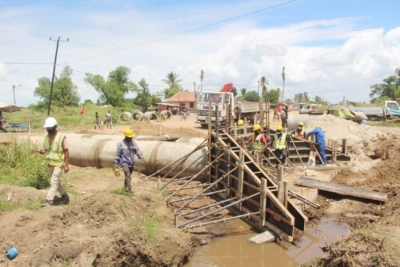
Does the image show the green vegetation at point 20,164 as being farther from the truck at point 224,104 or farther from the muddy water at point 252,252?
the truck at point 224,104

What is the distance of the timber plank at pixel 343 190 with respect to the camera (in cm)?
991

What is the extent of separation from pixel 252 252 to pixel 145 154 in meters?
5.79

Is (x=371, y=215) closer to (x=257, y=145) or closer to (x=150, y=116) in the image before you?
(x=257, y=145)

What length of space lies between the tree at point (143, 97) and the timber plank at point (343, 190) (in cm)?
4785

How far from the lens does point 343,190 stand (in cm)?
1027

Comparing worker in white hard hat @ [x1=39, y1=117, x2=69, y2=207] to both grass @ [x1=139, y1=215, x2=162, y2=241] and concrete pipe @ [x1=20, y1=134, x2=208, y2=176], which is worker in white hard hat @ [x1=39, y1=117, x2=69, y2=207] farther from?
concrete pipe @ [x1=20, y1=134, x2=208, y2=176]

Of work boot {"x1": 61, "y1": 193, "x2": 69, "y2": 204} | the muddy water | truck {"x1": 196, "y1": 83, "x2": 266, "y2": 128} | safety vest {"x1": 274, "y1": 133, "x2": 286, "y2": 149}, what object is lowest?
the muddy water

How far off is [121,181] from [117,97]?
51.8m

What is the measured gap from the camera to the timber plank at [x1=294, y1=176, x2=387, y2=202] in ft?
32.5

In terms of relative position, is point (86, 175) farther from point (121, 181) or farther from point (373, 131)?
point (373, 131)

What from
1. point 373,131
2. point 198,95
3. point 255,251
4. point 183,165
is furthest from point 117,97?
point 255,251

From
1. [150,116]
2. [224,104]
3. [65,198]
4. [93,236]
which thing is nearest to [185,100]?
[150,116]

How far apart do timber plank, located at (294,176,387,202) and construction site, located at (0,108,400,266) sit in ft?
0.09

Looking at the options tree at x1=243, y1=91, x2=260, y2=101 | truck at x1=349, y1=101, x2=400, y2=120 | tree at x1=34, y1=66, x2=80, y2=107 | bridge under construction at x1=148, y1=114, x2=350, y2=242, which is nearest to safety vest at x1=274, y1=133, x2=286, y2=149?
bridge under construction at x1=148, y1=114, x2=350, y2=242
